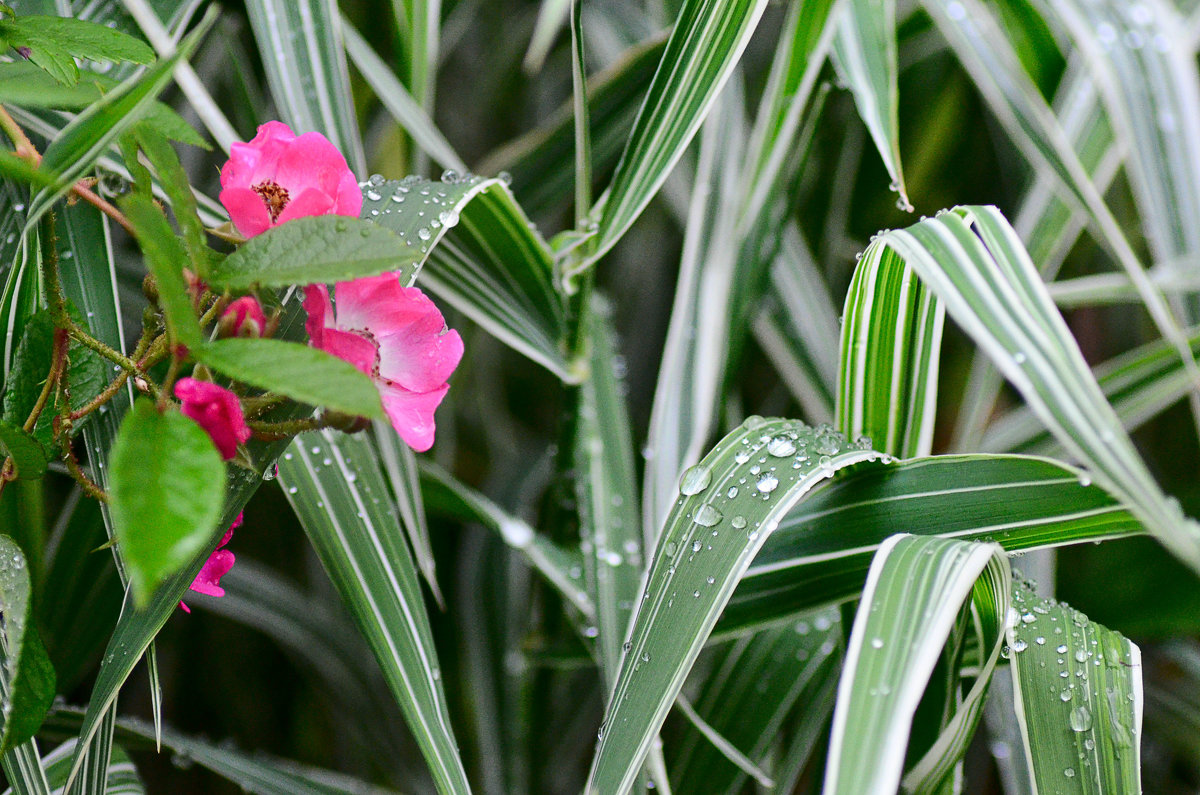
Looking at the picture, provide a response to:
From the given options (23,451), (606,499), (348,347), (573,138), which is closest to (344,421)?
(348,347)

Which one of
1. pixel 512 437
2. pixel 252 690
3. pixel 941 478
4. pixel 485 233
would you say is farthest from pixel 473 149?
pixel 941 478

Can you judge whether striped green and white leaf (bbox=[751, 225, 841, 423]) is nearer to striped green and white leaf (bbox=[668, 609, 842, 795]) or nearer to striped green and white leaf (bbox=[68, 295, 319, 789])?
striped green and white leaf (bbox=[668, 609, 842, 795])

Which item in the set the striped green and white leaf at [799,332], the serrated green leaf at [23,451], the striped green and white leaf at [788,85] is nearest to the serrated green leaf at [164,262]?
the serrated green leaf at [23,451]

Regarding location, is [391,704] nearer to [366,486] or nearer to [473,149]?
[366,486]

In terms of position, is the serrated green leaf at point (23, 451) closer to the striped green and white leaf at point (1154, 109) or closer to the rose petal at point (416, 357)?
the rose petal at point (416, 357)

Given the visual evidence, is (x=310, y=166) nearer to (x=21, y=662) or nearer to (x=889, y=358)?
(x=21, y=662)

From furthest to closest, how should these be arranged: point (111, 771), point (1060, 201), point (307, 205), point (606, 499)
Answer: point (1060, 201) → point (606, 499) → point (111, 771) → point (307, 205)
